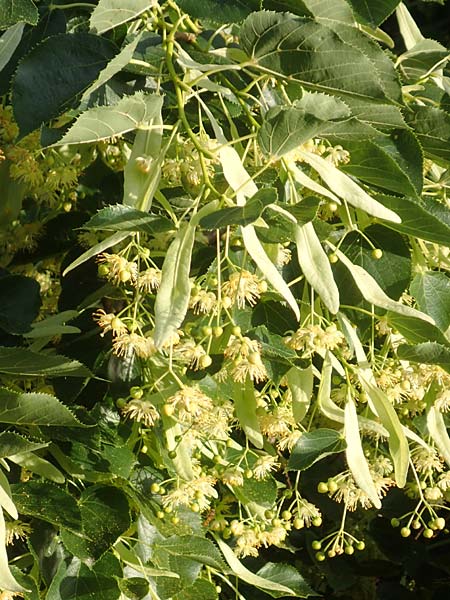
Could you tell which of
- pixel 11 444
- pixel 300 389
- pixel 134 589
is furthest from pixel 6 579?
pixel 300 389

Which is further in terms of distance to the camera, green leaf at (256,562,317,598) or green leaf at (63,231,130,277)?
green leaf at (256,562,317,598)

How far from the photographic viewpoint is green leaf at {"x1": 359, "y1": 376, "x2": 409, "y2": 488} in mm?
816

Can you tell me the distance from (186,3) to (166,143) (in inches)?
5.1

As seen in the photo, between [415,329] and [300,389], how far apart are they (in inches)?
4.9

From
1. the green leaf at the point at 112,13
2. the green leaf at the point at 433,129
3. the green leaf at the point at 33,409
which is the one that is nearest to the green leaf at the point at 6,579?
the green leaf at the point at 33,409

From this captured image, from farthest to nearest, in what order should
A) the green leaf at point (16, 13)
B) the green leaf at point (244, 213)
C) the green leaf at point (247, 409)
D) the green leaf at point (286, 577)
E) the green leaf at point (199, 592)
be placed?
the green leaf at point (286, 577), the green leaf at point (199, 592), the green leaf at point (247, 409), the green leaf at point (16, 13), the green leaf at point (244, 213)

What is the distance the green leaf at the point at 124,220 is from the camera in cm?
67

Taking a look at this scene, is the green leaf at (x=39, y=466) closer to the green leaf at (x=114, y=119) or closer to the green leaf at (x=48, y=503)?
the green leaf at (x=48, y=503)

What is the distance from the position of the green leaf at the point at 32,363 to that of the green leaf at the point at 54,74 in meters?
0.20

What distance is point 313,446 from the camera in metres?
0.88

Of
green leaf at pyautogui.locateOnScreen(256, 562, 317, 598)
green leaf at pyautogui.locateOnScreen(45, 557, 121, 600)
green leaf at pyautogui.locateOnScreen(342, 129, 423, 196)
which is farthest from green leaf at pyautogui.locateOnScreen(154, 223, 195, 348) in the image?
green leaf at pyautogui.locateOnScreen(256, 562, 317, 598)

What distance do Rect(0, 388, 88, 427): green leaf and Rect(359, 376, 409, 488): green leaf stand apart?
27 centimetres

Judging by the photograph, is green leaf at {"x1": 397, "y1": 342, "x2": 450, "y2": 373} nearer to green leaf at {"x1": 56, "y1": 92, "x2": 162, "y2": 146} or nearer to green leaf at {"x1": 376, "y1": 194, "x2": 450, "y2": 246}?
green leaf at {"x1": 376, "y1": 194, "x2": 450, "y2": 246}

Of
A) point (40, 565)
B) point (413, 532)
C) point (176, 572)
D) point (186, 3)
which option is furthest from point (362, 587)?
point (186, 3)
